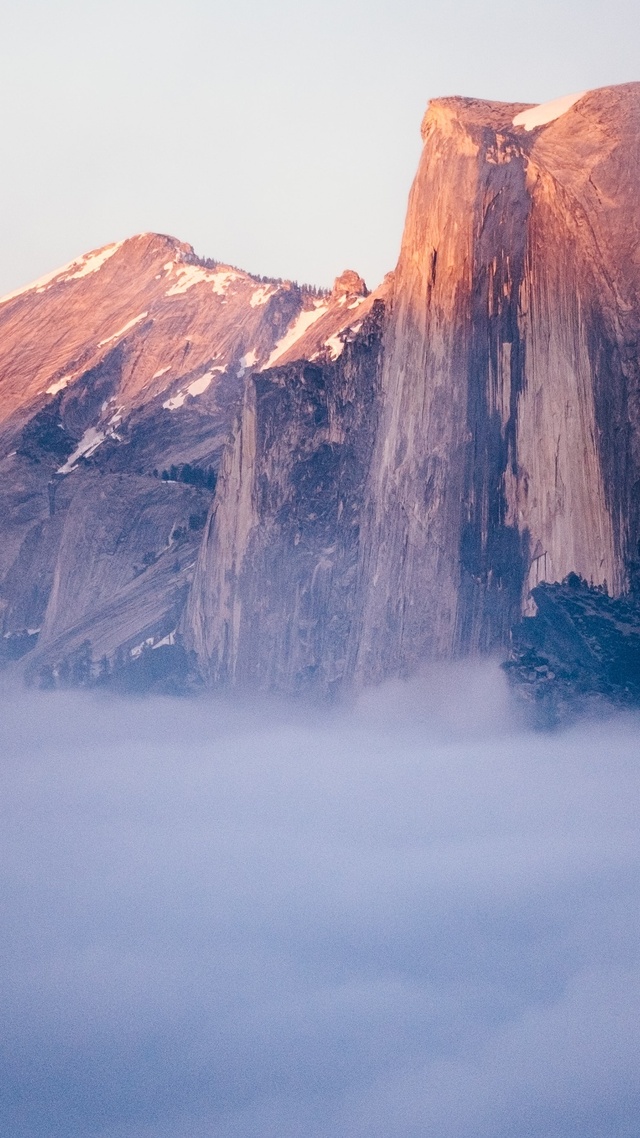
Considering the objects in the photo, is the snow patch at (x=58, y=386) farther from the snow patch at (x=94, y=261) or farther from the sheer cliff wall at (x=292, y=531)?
the sheer cliff wall at (x=292, y=531)

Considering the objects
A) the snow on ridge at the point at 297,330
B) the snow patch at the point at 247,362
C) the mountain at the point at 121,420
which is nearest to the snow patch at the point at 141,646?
the mountain at the point at 121,420

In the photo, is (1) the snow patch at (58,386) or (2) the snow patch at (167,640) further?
(1) the snow patch at (58,386)

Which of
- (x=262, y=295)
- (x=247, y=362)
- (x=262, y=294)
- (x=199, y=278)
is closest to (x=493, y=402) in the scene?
(x=247, y=362)

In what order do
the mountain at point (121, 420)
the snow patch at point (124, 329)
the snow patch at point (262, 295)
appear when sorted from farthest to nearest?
the snow patch at point (124, 329) < the snow patch at point (262, 295) < the mountain at point (121, 420)

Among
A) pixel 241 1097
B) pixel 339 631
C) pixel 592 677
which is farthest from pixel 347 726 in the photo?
pixel 241 1097

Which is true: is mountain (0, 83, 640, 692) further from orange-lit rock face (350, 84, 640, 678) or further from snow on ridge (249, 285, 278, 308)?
snow on ridge (249, 285, 278, 308)

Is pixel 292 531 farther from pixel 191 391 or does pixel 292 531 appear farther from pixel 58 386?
pixel 58 386

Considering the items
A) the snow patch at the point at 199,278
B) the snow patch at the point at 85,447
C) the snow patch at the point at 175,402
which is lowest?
the snow patch at the point at 85,447
